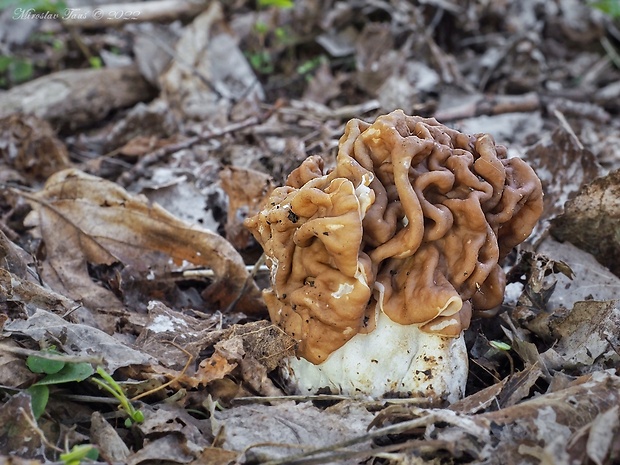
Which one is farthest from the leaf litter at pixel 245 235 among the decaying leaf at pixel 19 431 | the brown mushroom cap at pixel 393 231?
the brown mushroom cap at pixel 393 231

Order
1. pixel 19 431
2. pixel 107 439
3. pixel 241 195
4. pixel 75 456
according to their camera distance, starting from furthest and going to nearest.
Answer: pixel 241 195 < pixel 107 439 < pixel 19 431 < pixel 75 456

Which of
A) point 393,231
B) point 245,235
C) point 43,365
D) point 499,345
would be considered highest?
point 393,231

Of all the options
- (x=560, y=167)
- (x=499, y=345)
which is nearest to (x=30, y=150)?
(x=499, y=345)

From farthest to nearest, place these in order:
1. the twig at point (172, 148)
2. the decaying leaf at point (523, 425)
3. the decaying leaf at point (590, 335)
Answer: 1. the twig at point (172, 148)
2. the decaying leaf at point (590, 335)
3. the decaying leaf at point (523, 425)

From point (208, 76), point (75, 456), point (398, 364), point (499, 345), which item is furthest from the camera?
point (208, 76)

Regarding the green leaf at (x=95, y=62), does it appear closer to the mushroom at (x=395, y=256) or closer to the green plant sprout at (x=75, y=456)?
the mushroom at (x=395, y=256)

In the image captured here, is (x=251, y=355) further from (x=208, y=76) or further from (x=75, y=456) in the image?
(x=208, y=76)

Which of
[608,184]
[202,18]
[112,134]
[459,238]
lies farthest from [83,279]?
[202,18]
